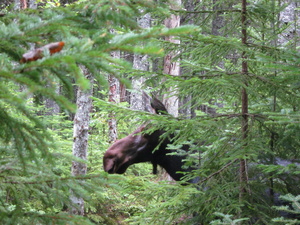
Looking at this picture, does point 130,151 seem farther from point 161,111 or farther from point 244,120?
point 244,120

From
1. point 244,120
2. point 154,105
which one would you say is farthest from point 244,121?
point 154,105

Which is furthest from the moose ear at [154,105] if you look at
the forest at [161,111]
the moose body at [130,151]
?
the moose body at [130,151]

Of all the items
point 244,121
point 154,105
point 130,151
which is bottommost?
point 130,151

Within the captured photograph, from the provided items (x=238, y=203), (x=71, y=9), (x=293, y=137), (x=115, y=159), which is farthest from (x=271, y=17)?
(x=115, y=159)

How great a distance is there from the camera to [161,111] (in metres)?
3.23

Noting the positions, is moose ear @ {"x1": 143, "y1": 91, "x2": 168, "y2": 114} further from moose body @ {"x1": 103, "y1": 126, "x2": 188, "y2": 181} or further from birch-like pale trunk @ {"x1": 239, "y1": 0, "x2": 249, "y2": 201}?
birch-like pale trunk @ {"x1": 239, "y1": 0, "x2": 249, "y2": 201}

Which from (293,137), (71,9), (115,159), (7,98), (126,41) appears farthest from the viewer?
(115,159)

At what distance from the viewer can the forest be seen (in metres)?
1.37

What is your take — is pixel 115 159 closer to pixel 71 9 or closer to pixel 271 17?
pixel 271 17

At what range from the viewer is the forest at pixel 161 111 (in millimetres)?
1372

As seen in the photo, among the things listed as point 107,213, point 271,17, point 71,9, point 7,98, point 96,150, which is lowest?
point 107,213

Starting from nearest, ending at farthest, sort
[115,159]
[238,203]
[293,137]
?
[238,203]
[293,137]
[115,159]

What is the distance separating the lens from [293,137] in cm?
332

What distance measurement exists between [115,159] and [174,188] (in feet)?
6.18
